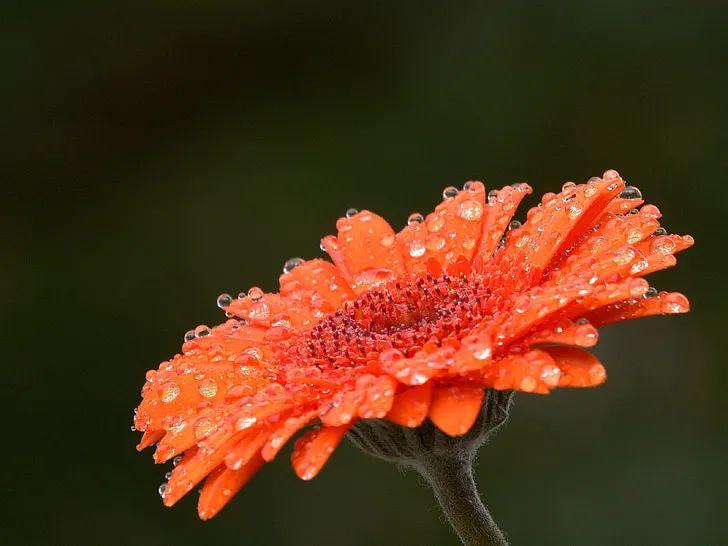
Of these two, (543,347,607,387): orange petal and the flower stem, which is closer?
(543,347,607,387): orange petal

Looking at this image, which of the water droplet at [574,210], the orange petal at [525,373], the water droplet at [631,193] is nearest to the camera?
the orange petal at [525,373]

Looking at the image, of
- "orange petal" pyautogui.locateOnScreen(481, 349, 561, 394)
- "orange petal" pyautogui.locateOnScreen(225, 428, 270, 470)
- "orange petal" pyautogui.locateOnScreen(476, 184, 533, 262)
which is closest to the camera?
"orange petal" pyautogui.locateOnScreen(481, 349, 561, 394)

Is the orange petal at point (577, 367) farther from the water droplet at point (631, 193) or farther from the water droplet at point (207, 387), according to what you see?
the water droplet at point (207, 387)

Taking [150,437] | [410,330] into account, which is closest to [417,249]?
[410,330]

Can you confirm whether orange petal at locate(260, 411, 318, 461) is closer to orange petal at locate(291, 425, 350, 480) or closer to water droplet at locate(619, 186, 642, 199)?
orange petal at locate(291, 425, 350, 480)

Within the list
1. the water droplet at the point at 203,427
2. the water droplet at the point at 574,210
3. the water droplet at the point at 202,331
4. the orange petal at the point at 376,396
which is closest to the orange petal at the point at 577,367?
the orange petal at the point at 376,396

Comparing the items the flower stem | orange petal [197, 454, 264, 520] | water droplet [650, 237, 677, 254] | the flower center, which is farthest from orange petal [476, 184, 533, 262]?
orange petal [197, 454, 264, 520]

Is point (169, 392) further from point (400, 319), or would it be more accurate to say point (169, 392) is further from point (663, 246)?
→ point (663, 246)
